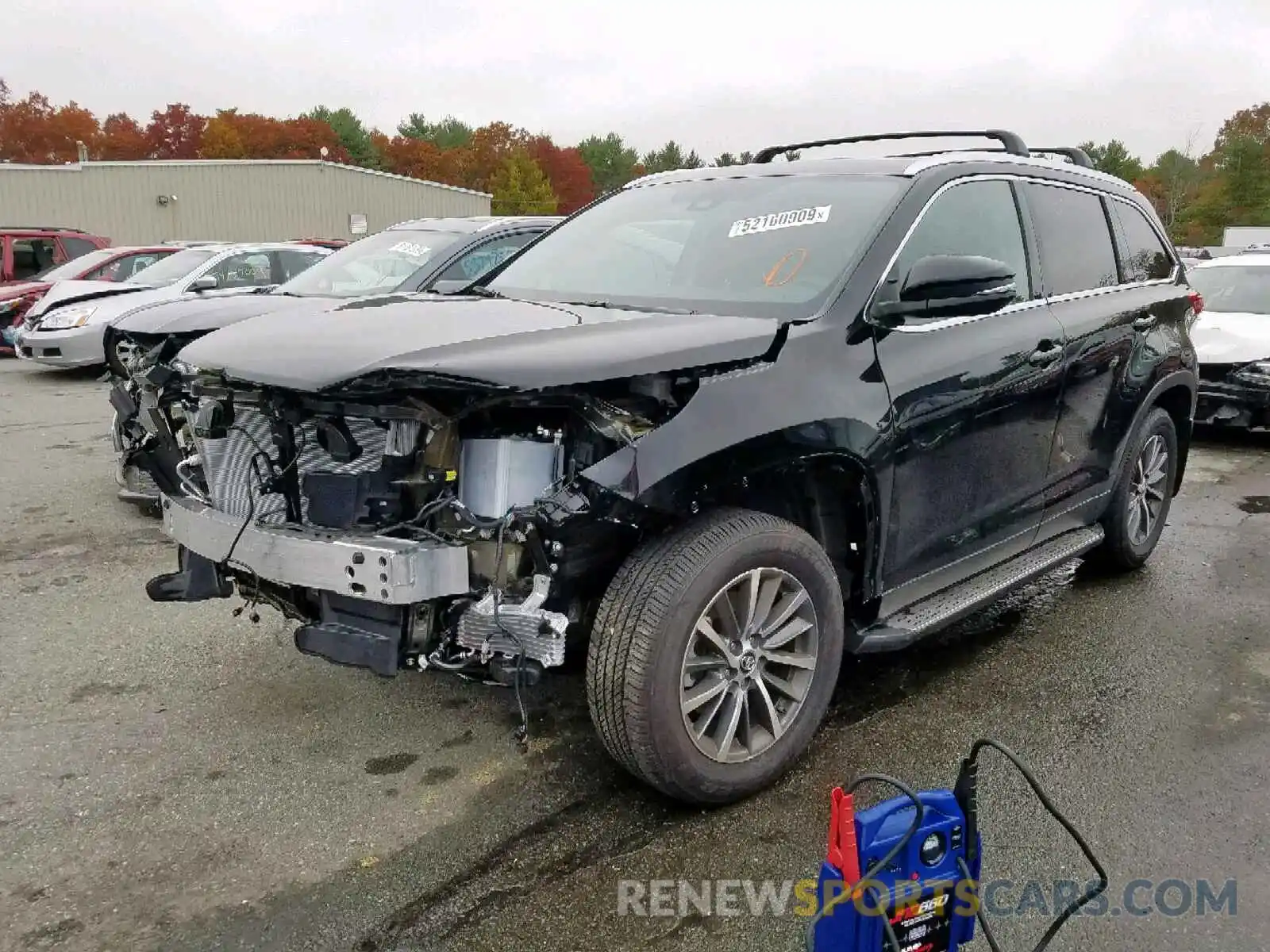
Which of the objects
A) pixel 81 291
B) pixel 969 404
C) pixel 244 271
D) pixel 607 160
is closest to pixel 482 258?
pixel 969 404

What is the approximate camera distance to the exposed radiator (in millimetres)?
2820

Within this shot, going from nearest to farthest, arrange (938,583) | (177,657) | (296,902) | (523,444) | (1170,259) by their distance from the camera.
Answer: (296,902) < (523,444) < (938,583) < (177,657) < (1170,259)

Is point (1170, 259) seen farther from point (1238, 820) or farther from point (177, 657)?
point (177, 657)

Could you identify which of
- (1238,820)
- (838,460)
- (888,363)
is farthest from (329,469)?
(1238,820)

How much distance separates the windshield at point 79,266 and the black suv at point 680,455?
1260 centimetres

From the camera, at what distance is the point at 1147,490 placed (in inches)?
201

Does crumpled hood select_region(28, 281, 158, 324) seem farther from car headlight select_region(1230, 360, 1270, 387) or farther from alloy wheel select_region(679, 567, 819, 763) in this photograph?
car headlight select_region(1230, 360, 1270, 387)

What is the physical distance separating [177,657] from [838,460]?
2.72 m

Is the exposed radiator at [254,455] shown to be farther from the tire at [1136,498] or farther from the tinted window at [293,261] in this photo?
the tinted window at [293,261]

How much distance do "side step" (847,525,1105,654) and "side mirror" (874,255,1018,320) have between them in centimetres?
99

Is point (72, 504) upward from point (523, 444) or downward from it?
downward

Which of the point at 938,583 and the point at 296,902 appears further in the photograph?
the point at 938,583

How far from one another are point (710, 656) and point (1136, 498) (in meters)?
3.09

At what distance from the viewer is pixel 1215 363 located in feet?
27.8
